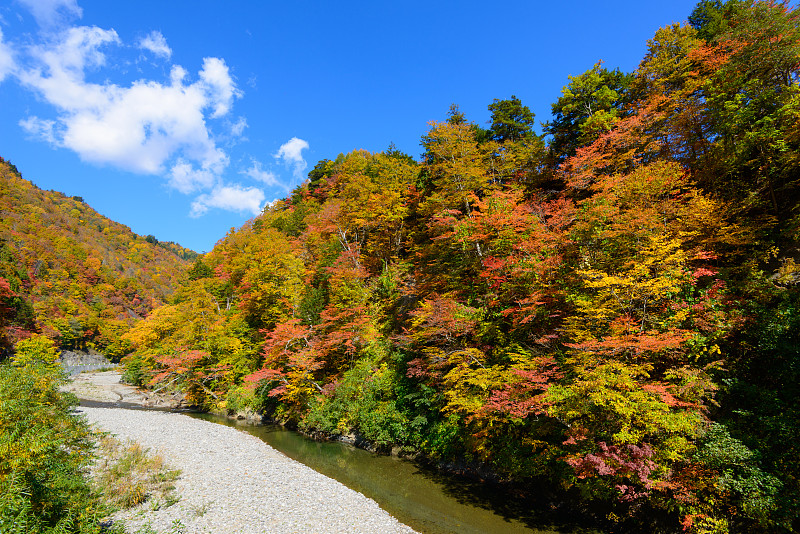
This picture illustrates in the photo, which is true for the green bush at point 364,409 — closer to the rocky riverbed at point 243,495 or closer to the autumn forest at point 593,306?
the autumn forest at point 593,306

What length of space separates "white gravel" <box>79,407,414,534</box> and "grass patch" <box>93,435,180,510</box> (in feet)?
1.20

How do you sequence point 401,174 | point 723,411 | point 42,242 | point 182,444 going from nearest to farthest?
point 723,411 → point 182,444 → point 401,174 → point 42,242

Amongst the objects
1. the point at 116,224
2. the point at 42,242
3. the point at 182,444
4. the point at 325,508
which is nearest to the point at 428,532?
the point at 325,508

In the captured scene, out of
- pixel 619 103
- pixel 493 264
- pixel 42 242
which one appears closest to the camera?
pixel 493 264

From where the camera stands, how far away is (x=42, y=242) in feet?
254

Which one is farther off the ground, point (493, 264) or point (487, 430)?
point (493, 264)

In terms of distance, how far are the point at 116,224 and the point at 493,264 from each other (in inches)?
6836

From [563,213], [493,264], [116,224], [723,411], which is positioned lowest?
[723,411]

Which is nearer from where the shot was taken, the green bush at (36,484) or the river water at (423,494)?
the green bush at (36,484)

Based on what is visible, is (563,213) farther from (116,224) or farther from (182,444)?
(116,224)

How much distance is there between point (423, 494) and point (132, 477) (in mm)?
10446

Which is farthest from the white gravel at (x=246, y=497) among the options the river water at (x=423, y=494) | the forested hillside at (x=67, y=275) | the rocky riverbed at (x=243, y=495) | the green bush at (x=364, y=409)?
the forested hillside at (x=67, y=275)

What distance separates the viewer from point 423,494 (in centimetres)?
1237

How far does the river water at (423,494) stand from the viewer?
33.3 ft
